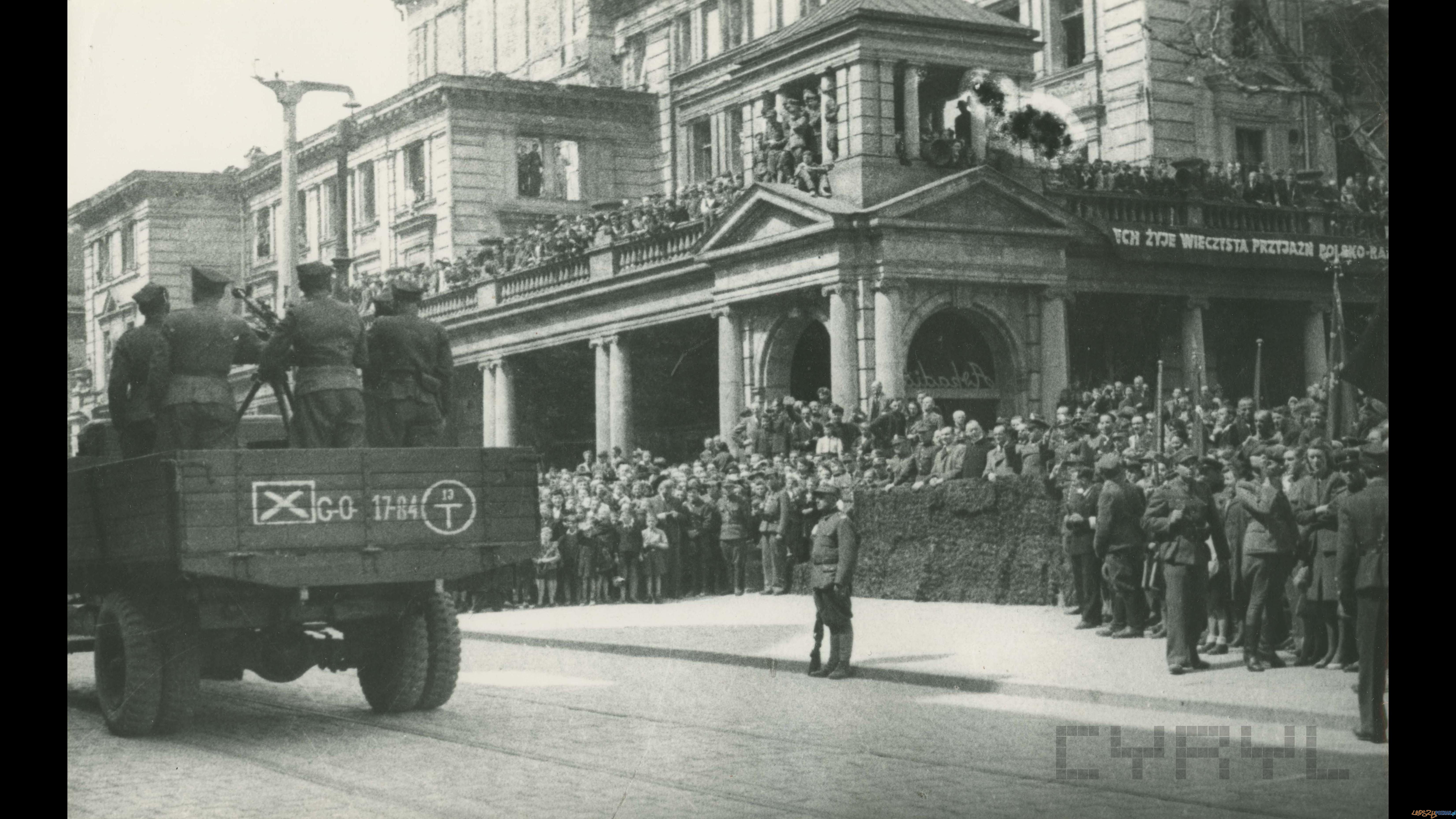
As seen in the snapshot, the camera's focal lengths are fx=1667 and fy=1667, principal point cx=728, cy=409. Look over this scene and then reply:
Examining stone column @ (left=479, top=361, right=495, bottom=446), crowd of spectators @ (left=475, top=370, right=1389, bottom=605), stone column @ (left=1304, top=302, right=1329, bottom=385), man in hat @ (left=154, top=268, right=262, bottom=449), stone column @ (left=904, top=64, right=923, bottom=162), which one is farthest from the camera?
stone column @ (left=904, top=64, right=923, bottom=162)

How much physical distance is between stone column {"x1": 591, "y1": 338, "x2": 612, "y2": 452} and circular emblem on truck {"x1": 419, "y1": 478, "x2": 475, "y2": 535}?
981 cm

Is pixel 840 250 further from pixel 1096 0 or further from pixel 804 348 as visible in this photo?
pixel 1096 0

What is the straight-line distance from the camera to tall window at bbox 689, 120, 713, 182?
3594cm

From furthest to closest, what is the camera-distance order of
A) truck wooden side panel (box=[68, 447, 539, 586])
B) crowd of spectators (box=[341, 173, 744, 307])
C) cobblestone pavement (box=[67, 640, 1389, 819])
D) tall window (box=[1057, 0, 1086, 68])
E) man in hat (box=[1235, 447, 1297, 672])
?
tall window (box=[1057, 0, 1086, 68])
crowd of spectators (box=[341, 173, 744, 307])
man in hat (box=[1235, 447, 1297, 672])
truck wooden side panel (box=[68, 447, 539, 586])
cobblestone pavement (box=[67, 640, 1389, 819])

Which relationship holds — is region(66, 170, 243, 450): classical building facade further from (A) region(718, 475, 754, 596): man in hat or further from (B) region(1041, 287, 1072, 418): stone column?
(B) region(1041, 287, 1072, 418): stone column

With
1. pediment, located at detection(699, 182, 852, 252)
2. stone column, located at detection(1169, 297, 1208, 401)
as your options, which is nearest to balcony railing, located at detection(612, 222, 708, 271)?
pediment, located at detection(699, 182, 852, 252)

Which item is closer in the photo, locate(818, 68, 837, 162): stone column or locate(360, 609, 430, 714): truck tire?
locate(360, 609, 430, 714): truck tire

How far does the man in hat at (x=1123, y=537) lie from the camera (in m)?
16.0

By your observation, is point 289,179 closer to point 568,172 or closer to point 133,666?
point 133,666

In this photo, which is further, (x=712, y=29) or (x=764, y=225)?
(x=712, y=29)

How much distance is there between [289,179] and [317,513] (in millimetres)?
4104

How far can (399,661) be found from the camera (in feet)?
40.8

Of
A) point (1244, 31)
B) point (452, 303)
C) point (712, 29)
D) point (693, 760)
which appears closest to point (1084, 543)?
point (1244, 31)

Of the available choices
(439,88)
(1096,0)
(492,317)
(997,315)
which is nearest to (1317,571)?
(439,88)
